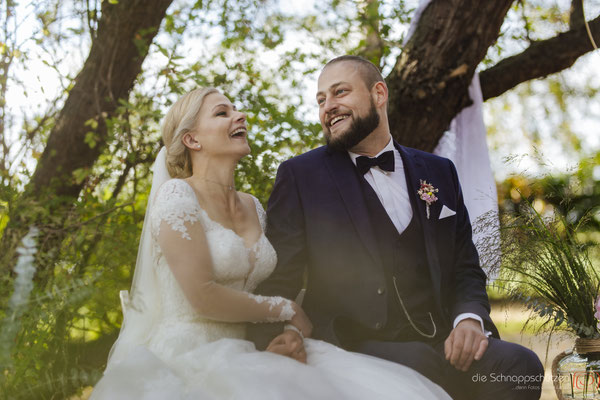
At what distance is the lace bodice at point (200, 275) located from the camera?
2.30 meters

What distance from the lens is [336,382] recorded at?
2.05 m

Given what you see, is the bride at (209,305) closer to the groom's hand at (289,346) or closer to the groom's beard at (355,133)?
the groom's hand at (289,346)

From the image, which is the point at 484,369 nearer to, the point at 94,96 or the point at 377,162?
the point at 377,162

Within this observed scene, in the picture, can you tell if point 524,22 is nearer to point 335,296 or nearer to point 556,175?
point 556,175

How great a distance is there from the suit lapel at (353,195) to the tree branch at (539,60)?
270 centimetres

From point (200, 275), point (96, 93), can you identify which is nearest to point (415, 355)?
point (200, 275)

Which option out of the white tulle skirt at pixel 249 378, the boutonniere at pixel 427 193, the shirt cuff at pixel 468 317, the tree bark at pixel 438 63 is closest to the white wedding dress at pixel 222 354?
the white tulle skirt at pixel 249 378

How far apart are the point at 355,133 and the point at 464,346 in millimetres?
1123

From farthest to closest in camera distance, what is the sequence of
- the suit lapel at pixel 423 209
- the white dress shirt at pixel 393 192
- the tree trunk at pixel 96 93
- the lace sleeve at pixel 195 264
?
the tree trunk at pixel 96 93, the white dress shirt at pixel 393 192, the suit lapel at pixel 423 209, the lace sleeve at pixel 195 264

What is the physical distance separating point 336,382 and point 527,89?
5.50m

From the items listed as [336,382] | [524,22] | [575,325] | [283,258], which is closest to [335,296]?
[283,258]

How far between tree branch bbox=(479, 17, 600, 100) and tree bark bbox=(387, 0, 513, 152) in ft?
2.49

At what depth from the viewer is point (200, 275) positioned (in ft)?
7.48

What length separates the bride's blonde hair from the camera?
2.70 meters
